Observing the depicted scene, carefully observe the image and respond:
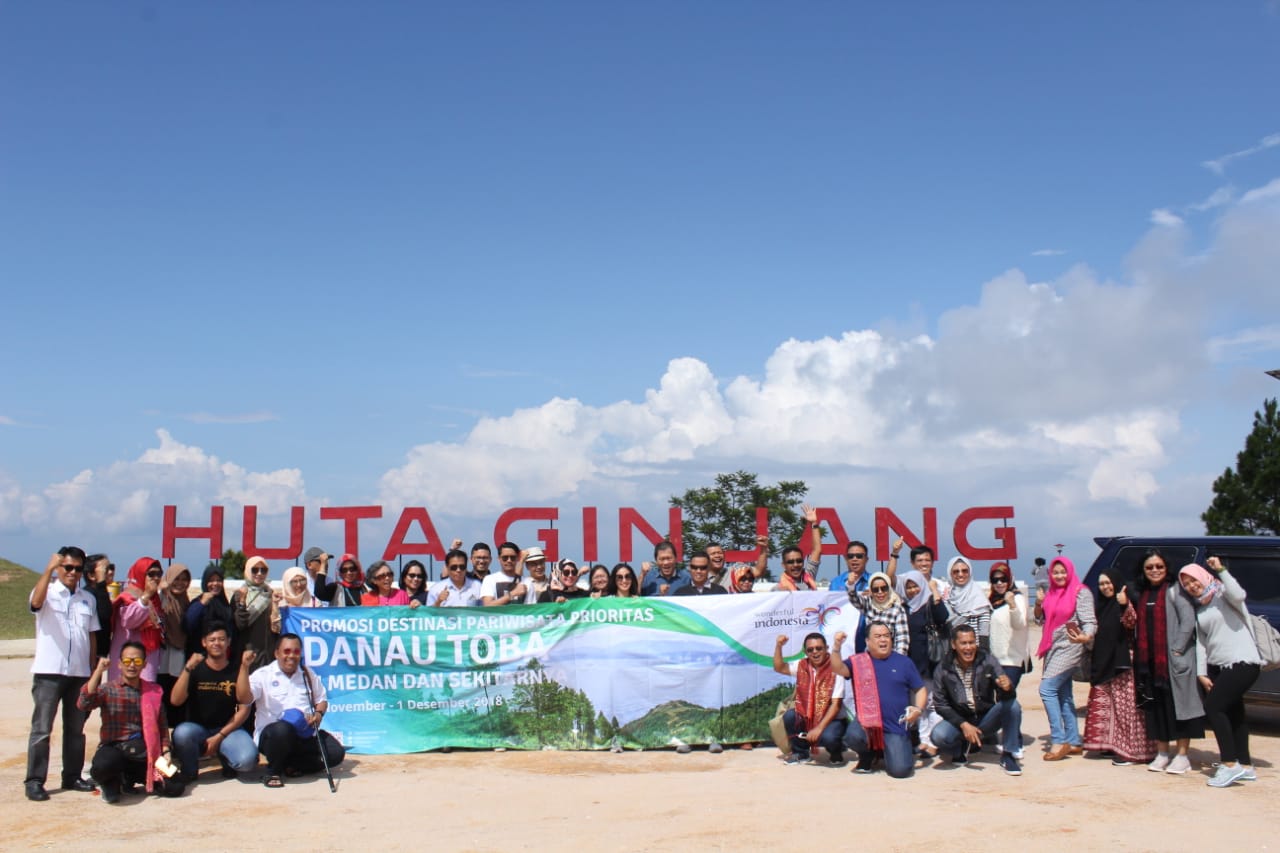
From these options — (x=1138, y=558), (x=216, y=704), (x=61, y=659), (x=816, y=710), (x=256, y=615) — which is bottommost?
(x=816, y=710)

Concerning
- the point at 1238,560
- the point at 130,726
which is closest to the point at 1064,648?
the point at 1238,560

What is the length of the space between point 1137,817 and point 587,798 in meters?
3.88

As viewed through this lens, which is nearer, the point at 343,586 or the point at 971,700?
the point at 971,700

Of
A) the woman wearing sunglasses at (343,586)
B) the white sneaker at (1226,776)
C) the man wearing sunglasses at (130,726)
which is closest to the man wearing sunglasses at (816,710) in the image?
the white sneaker at (1226,776)

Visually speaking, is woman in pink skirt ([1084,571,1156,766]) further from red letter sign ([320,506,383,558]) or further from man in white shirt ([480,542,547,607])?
red letter sign ([320,506,383,558])

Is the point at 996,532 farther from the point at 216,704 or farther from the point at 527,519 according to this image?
the point at 216,704

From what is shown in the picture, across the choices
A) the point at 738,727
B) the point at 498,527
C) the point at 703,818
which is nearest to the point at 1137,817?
the point at 703,818

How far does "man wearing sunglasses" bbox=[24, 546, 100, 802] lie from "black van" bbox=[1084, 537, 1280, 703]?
9.93 metres

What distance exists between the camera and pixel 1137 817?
23.9 ft

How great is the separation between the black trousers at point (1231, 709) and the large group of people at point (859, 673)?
0.4 inches

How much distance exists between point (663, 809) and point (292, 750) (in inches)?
123

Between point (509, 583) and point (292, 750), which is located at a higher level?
point (509, 583)

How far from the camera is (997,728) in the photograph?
9.04 meters

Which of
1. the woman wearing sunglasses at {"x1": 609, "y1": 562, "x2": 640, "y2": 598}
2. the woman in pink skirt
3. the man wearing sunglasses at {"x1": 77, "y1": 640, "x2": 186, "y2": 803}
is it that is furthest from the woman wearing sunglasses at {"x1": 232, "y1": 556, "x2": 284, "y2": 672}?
the woman in pink skirt
